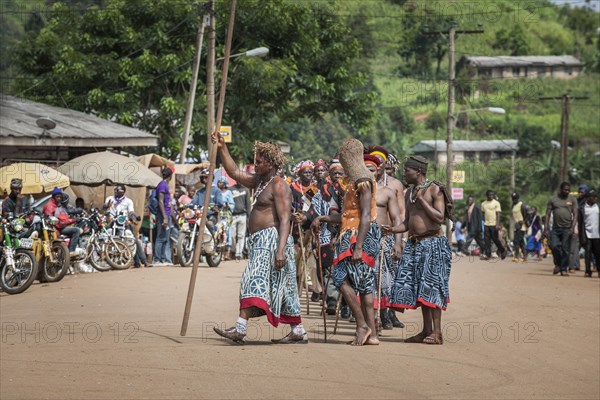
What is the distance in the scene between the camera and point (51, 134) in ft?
79.6

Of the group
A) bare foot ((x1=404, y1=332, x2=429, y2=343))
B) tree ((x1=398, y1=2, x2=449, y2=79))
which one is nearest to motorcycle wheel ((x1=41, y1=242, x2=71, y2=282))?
bare foot ((x1=404, y1=332, x2=429, y2=343))

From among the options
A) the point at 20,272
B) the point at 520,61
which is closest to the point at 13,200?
the point at 20,272

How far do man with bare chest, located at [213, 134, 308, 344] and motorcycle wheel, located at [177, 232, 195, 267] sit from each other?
11.4m

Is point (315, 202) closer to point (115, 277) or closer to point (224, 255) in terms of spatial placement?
point (115, 277)

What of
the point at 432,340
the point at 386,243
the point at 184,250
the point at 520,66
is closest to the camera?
the point at 432,340

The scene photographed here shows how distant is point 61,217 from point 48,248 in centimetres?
183

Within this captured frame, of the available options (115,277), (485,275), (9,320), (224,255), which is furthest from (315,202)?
(224,255)

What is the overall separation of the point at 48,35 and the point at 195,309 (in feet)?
91.7

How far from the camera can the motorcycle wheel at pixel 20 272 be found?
16.3m

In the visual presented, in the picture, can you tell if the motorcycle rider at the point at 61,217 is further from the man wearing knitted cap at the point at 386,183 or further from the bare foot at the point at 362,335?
the bare foot at the point at 362,335

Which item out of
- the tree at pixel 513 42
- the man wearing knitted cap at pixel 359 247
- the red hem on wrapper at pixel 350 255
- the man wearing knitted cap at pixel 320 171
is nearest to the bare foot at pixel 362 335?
the man wearing knitted cap at pixel 359 247

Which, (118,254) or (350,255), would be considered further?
(118,254)

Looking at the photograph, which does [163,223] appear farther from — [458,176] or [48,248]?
[458,176]

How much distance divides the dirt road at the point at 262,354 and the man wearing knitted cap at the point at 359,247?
14.2 inches
